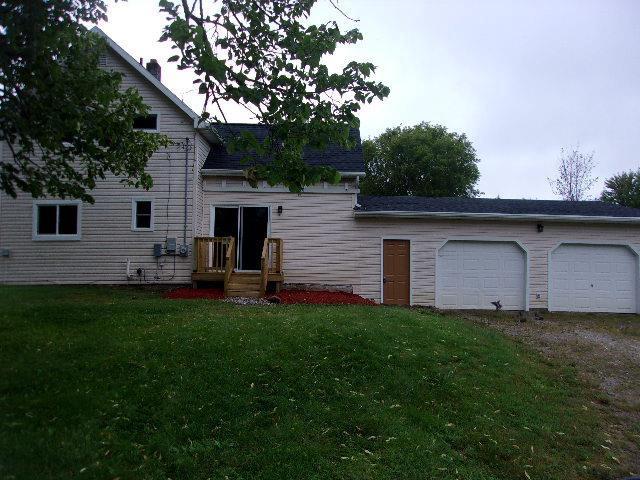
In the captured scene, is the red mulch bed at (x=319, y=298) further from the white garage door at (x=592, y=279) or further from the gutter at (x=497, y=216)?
the white garage door at (x=592, y=279)

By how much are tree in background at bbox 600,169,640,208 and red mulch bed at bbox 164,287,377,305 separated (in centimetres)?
2777

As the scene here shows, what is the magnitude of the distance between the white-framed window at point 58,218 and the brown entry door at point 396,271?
9521 millimetres

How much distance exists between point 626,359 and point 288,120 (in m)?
7.43

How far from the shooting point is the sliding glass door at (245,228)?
49.7ft

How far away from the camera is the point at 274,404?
536cm

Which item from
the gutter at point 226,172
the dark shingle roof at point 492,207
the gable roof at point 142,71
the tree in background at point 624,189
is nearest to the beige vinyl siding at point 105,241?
the gable roof at point 142,71

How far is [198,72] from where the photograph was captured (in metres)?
5.57

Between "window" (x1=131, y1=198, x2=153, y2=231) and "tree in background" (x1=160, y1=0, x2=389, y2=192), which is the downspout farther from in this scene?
"tree in background" (x1=160, y1=0, x2=389, y2=192)

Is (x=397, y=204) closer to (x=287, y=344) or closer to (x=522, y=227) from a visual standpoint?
(x=522, y=227)

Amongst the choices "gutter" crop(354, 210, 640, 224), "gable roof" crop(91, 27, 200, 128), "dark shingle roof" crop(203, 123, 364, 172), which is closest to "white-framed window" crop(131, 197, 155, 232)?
"dark shingle roof" crop(203, 123, 364, 172)

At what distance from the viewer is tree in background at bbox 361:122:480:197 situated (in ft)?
120

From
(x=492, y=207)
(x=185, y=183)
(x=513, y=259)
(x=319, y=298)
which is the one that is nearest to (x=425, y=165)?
(x=492, y=207)

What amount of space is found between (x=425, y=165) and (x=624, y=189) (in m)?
13.8

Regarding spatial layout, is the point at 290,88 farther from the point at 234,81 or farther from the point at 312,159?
the point at 312,159
